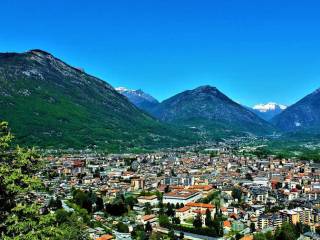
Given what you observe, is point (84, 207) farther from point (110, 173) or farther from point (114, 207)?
point (110, 173)

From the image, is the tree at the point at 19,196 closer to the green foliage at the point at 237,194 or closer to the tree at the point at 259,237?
the tree at the point at 259,237

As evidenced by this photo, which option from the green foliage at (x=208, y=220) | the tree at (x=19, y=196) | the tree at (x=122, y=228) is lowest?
the tree at (x=122, y=228)

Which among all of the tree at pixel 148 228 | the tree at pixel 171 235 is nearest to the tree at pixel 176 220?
the tree at pixel 148 228

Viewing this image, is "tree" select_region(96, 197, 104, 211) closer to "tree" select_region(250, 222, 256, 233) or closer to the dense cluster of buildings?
the dense cluster of buildings

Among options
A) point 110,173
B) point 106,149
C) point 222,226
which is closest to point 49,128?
point 106,149

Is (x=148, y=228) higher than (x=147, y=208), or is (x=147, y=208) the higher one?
(x=147, y=208)

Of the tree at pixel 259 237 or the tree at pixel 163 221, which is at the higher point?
the tree at pixel 163 221

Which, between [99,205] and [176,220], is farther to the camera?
[99,205]

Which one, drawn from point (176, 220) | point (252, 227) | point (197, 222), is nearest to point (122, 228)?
point (176, 220)

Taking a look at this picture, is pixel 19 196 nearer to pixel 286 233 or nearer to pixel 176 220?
pixel 286 233

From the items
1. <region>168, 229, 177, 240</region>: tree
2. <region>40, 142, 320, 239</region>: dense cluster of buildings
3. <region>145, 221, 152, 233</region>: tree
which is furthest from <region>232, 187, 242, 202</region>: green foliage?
<region>168, 229, 177, 240</region>: tree

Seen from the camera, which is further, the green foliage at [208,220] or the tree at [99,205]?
the tree at [99,205]
